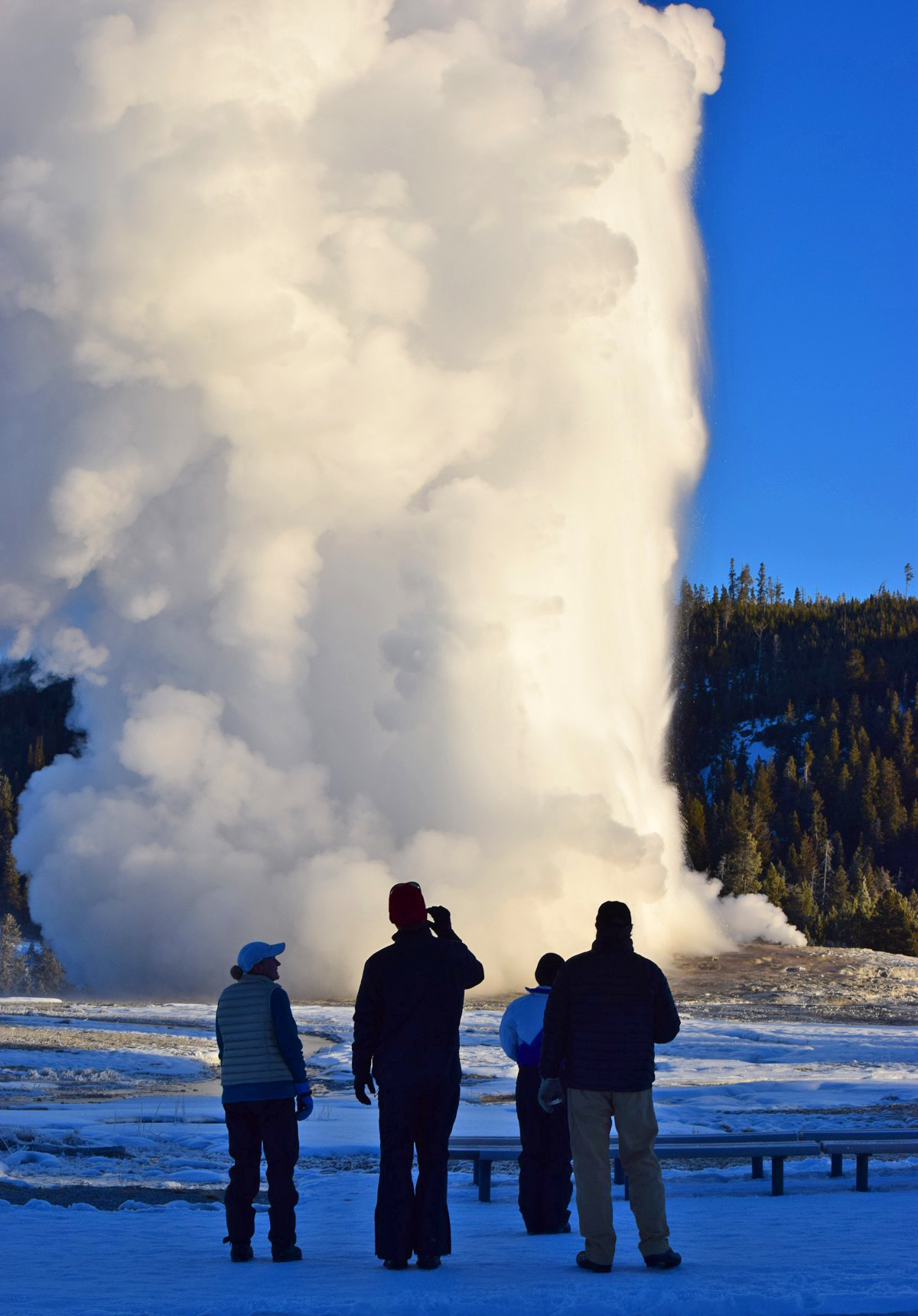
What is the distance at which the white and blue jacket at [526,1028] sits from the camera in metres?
9.07

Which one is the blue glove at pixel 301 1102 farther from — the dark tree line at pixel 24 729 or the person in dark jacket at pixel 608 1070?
the dark tree line at pixel 24 729

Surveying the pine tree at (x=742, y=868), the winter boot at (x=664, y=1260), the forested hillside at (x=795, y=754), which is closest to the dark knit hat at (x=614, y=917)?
the winter boot at (x=664, y=1260)

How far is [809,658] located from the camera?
586ft

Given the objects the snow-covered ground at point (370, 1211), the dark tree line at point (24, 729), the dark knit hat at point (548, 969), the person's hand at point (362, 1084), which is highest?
the dark tree line at point (24, 729)

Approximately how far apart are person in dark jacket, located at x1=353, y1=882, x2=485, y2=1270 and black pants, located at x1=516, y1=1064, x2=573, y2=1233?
146 centimetres

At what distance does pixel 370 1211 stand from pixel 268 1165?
10.2 ft

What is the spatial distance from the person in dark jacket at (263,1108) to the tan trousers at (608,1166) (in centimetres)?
153

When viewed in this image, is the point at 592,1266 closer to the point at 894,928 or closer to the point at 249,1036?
the point at 249,1036

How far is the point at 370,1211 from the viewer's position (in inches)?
412

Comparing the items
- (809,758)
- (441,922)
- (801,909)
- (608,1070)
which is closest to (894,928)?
(801,909)

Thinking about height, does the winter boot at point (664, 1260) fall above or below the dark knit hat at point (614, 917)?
below

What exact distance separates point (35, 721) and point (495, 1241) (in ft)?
488

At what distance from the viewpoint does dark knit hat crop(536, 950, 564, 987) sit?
9.08 metres

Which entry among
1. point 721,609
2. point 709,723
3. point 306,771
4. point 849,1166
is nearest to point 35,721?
point 709,723
